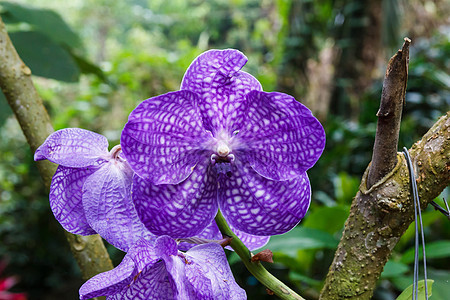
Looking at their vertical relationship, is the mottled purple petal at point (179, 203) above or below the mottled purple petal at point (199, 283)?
above

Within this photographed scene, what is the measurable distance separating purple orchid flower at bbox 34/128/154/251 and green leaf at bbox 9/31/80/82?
39cm

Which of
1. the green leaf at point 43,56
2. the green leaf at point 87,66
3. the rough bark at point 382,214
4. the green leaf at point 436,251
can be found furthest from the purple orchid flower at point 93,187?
the green leaf at point 436,251

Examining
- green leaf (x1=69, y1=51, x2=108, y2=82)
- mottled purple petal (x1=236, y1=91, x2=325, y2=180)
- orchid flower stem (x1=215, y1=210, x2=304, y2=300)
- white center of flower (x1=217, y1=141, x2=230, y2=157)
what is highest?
mottled purple petal (x1=236, y1=91, x2=325, y2=180)

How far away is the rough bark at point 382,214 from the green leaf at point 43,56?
54 centimetres

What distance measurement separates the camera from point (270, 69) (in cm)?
320

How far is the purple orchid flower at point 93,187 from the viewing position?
11.8 inches

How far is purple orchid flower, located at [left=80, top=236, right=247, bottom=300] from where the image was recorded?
10.0 inches

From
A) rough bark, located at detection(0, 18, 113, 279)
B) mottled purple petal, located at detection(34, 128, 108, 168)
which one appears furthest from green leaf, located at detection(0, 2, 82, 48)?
mottled purple petal, located at detection(34, 128, 108, 168)

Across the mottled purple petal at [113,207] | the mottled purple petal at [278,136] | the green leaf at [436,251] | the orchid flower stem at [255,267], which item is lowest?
the mottled purple petal at [113,207]

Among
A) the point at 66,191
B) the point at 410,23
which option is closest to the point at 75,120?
the point at 66,191

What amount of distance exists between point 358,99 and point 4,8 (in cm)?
229

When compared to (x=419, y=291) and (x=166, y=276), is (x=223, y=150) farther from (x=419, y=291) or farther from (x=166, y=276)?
(x=419, y=291)

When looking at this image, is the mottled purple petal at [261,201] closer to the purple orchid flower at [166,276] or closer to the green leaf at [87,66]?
Result: the purple orchid flower at [166,276]

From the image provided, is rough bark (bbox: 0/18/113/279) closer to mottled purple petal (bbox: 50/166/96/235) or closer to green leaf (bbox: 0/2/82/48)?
mottled purple petal (bbox: 50/166/96/235)
